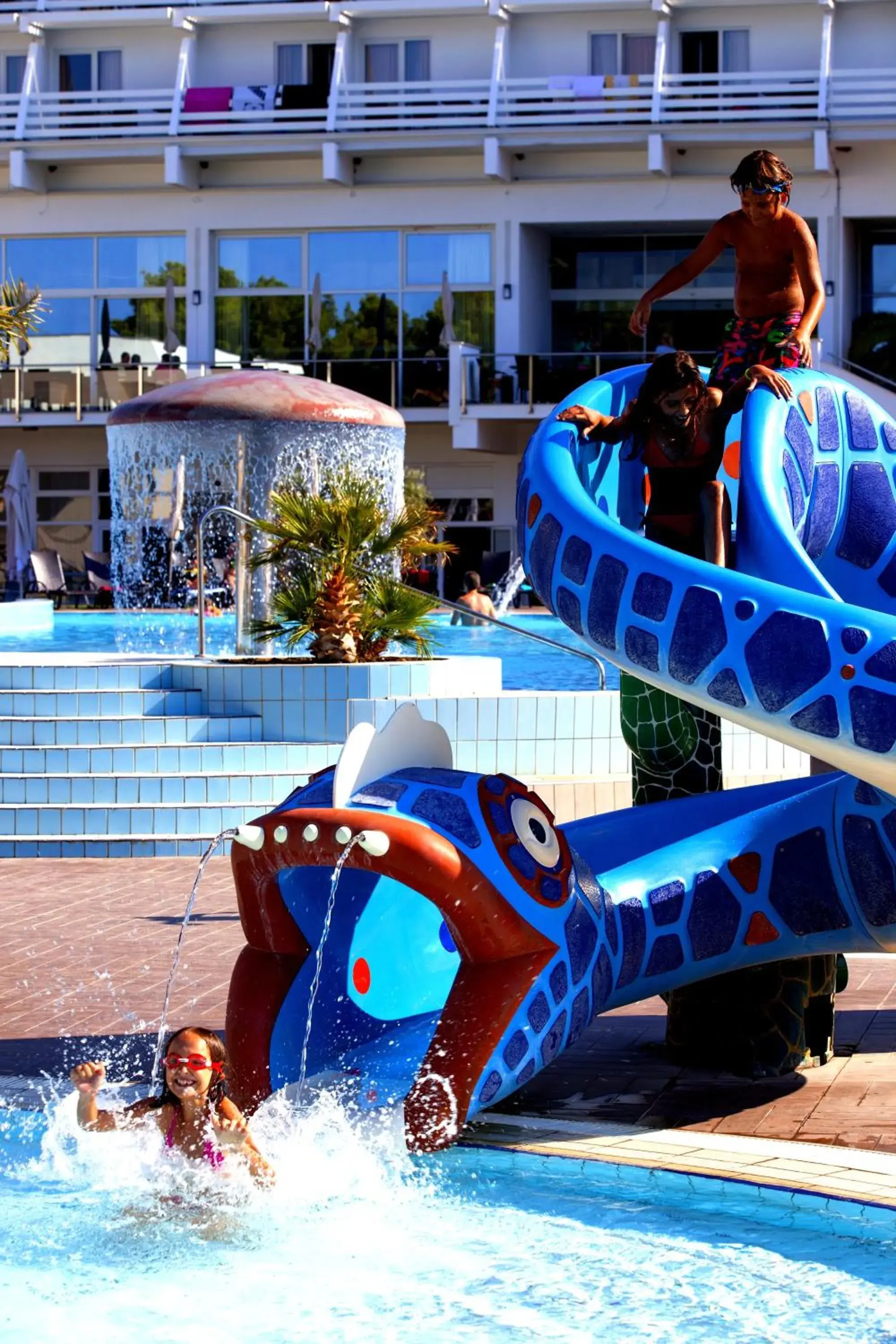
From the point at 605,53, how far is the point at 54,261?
11261 mm

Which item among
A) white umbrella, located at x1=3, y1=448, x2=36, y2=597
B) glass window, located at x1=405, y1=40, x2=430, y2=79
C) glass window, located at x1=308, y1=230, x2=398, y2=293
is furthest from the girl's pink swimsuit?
glass window, located at x1=405, y1=40, x2=430, y2=79

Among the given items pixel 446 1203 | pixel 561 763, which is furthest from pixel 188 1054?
pixel 561 763

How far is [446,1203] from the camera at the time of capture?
5.18m

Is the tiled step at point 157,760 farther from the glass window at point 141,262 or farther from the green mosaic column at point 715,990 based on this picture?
the glass window at point 141,262

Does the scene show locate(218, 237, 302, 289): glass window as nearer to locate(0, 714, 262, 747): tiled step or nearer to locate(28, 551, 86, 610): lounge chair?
locate(28, 551, 86, 610): lounge chair

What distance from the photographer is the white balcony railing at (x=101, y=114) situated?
34938mm

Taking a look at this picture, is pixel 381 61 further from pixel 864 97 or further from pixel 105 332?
pixel 864 97

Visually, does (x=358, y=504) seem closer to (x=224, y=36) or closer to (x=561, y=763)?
(x=561, y=763)

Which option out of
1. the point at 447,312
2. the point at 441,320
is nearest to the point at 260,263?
the point at 441,320

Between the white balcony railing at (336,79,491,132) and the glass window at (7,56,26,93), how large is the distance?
6.94m

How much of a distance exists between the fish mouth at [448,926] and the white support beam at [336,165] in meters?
30.0

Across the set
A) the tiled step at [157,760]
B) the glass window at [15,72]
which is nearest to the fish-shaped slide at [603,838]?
the tiled step at [157,760]

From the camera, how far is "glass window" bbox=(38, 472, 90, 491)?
121 ft

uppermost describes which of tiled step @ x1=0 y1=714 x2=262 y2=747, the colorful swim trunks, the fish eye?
the colorful swim trunks
